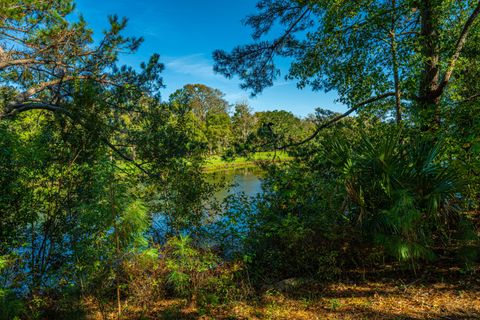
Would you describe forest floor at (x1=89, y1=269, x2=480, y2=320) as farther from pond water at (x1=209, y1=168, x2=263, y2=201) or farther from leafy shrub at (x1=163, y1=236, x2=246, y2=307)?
pond water at (x1=209, y1=168, x2=263, y2=201)

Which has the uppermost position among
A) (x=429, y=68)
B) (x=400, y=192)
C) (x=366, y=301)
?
(x=429, y=68)

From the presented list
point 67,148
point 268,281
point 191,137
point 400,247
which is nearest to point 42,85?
point 67,148

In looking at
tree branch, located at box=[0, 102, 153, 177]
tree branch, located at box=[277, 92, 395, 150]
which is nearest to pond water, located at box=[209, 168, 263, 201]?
tree branch, located at box=[277, 92, 395, 150]

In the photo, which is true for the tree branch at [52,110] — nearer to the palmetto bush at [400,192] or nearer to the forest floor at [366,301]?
the forest floor at [366,301]

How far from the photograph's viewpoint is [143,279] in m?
4.07

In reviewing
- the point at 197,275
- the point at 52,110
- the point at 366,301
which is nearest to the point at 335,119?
the point at 366,301

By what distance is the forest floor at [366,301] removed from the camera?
3288 mm

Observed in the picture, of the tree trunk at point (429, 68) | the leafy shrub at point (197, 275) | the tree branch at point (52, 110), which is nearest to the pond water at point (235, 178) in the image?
the leafy shrub at point (197, 275)

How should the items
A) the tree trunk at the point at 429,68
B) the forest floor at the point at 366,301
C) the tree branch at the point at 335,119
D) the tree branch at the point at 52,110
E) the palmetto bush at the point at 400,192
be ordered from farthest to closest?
1. the tree branch at the point at 335,119
2. the tree trunk at the point at 429,68
3. the tree branch at the point at 52,110
4. the palmetto bush at the point at 400,192
5. the forest floor at the point at 366,301

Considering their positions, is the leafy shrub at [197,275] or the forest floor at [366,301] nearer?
the forest floor at [366,301]

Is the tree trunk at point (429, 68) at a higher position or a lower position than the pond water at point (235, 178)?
higher

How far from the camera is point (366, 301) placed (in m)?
3.68

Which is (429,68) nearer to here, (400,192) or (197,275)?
(400,192)

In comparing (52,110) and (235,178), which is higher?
(52,110)
